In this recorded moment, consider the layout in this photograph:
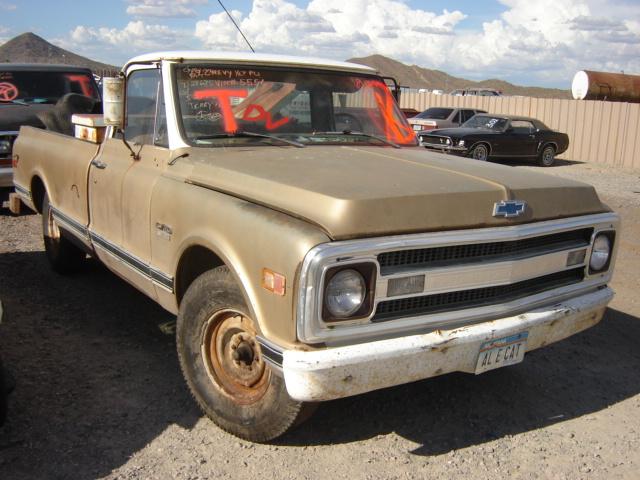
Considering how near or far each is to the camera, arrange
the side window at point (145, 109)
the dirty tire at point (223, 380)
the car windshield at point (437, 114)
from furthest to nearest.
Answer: the car windshield at point (437, 114) < the side window at point (145, 109) < the dirty tire at point (223, 380)

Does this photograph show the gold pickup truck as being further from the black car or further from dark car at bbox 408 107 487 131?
dark car at bbox 408 107 487 131

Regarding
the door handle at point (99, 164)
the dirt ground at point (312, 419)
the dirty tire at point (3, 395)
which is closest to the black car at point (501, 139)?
the dirt ground at point (312, 419)

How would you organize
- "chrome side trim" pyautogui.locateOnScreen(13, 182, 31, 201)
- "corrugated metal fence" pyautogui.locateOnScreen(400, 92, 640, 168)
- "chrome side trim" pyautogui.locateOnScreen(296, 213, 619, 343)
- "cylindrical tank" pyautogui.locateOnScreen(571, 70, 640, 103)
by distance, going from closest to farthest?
1. "chrome side trim" pyautogui.locateOnScreen(296, 213, 619, 343)
2. "chrome side trim" pyautogui.locateOnScreen(13, 182, 31, 201)
3. "corrugated metal fence" pyautogui.locateOnScreen(400, 92, 640, 168)
4. "cylindrical tank" pyautogui.locateOnScreen(571, 70, 640, 103)

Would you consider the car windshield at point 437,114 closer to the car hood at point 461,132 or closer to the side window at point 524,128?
the side window at point 524,128

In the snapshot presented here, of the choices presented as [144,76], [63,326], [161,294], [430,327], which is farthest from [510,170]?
[63,326]

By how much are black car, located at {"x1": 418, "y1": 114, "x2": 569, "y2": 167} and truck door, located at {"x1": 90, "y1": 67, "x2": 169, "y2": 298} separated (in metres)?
11.8

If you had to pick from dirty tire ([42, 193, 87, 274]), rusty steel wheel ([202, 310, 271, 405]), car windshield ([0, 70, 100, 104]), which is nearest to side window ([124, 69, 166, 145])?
rusty steel wheel ([202, 310, 271, 405])

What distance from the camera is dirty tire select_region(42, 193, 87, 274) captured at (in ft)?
18.6

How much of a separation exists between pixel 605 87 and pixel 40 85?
20.7 m

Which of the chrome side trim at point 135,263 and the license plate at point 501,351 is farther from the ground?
the chrome side trim at point 135,263

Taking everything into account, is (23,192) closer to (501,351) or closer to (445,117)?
(501,351)

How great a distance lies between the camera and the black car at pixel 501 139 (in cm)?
1605

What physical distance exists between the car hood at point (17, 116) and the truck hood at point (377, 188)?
5.50 metres

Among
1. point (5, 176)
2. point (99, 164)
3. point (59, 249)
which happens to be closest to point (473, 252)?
point (99, 164)
